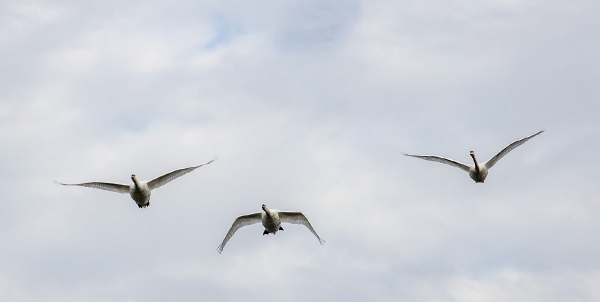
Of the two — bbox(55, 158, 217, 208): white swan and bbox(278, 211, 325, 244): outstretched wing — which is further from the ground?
bbox(55, 158, 217, 208): white swan

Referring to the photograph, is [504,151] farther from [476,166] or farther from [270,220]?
[270,220]

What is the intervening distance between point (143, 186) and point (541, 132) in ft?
89.0

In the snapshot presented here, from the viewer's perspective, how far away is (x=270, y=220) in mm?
69438

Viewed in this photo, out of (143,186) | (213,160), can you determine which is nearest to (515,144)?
(213,160)

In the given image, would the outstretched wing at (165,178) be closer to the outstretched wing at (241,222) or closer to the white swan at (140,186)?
the white swan at (140,186)

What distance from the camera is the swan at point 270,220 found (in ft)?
227

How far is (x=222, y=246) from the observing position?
70938mm

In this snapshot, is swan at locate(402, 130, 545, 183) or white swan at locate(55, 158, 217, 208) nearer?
white swan at locate(55, 158, 217, 208)

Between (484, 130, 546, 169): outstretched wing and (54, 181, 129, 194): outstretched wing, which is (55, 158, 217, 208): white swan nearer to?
(54, 181, 129, 194): outstretched wing

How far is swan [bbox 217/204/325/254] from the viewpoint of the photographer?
Result: 69.2m

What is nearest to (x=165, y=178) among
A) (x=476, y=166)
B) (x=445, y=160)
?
(x=445, y=160)

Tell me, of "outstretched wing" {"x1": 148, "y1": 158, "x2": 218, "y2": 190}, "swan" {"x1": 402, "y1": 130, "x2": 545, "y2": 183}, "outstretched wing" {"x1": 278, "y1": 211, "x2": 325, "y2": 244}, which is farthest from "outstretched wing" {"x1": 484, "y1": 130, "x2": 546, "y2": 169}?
"outstretched wing" {"x1": 148, "y1": 158, "x2": 218, "y2": 190}

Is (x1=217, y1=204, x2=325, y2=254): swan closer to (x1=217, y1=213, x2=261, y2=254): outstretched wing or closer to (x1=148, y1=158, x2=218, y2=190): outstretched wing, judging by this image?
(x1=217, y1=213, x2=261, y2=254): outstretched wing

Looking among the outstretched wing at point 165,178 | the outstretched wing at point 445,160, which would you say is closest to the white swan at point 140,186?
the outstretched wing at point 165,178
